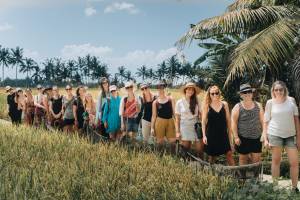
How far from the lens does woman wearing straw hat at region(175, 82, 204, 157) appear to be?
774cm

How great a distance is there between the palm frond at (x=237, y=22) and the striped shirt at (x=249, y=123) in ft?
18.8

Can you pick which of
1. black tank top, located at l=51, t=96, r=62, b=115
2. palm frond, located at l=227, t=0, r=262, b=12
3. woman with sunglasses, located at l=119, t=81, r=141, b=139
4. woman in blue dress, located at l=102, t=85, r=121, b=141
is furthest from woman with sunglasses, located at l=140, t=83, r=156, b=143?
A: palm frond, located at l=227, t=0, r=262, b=12

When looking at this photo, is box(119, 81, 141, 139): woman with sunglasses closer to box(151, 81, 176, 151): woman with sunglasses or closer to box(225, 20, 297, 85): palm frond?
box(151, 81, 176, 151): woman with sunglasses

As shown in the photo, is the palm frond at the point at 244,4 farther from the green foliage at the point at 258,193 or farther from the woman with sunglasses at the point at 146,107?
the green foliage at the point at 258,193

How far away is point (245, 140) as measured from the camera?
6.94 metres

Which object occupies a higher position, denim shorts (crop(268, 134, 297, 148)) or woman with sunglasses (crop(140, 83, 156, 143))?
woman with sunglasses (crop(140, 83, 156, 143))

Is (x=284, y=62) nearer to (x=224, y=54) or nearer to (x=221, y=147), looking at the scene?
(x=224, y=54)

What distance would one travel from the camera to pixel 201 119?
308 inches

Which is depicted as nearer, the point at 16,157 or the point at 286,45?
the point at 16,157

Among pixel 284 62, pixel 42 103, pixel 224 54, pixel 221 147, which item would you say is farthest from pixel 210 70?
pixel 221 147

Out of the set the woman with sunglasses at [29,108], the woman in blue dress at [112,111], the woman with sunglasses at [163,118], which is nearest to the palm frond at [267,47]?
the woman in blue dress at [112,111]

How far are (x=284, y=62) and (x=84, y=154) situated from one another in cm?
682

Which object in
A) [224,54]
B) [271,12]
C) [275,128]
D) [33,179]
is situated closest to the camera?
[33,179]

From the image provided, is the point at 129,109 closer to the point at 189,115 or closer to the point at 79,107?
the point at 189,115
